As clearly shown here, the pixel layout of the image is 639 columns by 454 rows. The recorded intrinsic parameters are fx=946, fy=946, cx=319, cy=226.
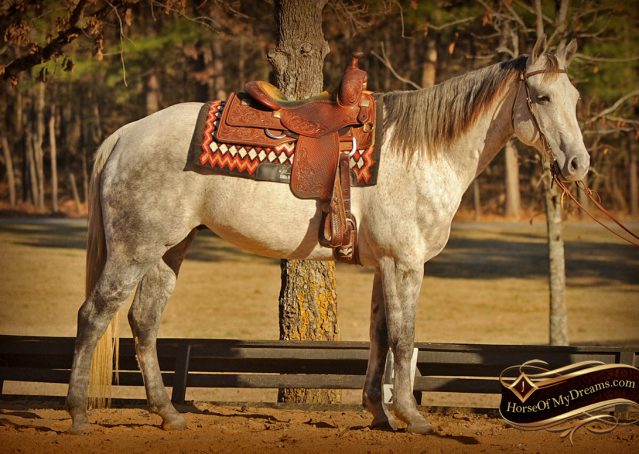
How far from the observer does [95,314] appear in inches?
224

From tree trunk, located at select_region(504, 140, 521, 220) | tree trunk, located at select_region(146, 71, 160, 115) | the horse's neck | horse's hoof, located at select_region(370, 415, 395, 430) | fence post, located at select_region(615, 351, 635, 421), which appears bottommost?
horse's hoof, located at select_region(370, 415, 395, 430)

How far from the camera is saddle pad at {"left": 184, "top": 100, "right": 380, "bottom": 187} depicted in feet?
18.6

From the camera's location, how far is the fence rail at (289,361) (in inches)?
265

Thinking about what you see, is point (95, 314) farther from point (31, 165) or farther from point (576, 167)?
point (31, 165)

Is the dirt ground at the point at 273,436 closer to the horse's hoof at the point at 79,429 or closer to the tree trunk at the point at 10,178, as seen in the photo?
the horse's hoof at the point at 79,429

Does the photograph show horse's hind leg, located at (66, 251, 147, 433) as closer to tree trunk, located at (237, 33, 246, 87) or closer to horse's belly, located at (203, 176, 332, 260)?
horse's belly, located at (203, 176, 332, 260)

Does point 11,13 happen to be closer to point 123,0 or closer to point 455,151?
point 123,0

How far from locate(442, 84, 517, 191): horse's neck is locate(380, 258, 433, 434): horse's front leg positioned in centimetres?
67

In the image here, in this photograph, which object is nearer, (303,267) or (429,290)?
(303,267)

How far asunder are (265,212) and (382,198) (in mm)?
707

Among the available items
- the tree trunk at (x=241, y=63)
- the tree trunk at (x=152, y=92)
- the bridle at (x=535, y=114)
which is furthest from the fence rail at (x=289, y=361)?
the tree trunk at (x=241, y=63)

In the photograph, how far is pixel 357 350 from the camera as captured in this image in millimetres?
6863

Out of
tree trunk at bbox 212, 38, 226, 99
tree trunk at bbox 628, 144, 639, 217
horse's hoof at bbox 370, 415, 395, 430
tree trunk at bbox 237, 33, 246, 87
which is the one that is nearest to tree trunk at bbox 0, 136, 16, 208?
tree trunk at bbox 212, 38, 226, 99

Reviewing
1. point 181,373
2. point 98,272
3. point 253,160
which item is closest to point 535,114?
point 253,160
